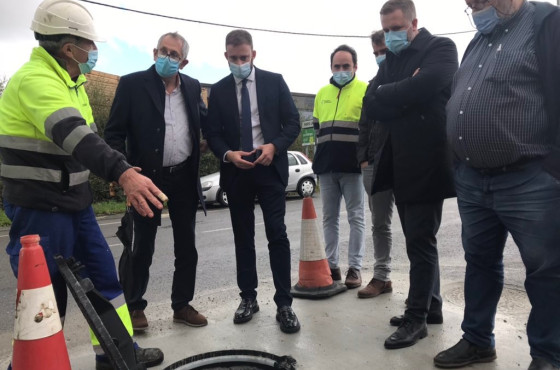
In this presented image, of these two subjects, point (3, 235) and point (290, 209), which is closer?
point (3, 235)

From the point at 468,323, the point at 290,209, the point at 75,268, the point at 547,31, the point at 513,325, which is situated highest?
the point at 547,31

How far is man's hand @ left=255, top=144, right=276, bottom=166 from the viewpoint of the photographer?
334 cm

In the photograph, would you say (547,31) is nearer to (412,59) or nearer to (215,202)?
(412,59)

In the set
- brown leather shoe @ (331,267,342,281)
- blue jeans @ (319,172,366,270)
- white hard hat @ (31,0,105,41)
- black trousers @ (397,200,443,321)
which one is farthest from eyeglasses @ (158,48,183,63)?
brown leather shoe @ (331,267,342,281)

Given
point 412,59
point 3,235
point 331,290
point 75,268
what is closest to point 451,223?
point 331,290

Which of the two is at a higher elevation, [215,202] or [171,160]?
[171,160]

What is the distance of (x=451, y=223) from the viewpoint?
27.3 feet

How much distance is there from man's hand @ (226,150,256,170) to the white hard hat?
1.36 metres

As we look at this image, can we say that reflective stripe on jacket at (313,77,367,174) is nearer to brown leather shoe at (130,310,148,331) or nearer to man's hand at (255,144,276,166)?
man's hand at (255,144,276,166)

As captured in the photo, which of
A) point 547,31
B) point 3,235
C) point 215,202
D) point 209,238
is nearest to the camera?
point 547,31

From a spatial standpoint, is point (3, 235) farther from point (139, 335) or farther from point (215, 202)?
point (139, 335)

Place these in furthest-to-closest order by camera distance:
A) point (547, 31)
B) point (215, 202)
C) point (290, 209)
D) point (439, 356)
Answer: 1. point (215, 202)
2. point (290, 209)
3. point (439, 356)
4. point (547, 31)

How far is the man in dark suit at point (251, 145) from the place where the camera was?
11.3 feet

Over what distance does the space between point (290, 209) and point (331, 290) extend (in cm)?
809
